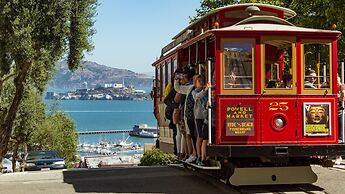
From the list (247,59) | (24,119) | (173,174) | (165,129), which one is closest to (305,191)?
(247,59)

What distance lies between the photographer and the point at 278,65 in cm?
1197

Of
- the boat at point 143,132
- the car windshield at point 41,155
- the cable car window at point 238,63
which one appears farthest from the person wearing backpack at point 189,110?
the boat at point 143,132

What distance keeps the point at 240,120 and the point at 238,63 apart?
1.01 meters

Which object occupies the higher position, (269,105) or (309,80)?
(309,80)

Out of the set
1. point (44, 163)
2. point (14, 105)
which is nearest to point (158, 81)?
point (44, 163)

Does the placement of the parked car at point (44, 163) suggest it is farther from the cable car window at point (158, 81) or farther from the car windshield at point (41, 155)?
the cable car window at point (158, 81)

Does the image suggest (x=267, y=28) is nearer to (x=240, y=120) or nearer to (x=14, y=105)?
(x=240, y=120)

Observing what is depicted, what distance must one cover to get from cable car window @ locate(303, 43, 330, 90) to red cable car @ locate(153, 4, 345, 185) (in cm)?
2

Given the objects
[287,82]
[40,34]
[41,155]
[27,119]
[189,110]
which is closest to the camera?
[287,82]

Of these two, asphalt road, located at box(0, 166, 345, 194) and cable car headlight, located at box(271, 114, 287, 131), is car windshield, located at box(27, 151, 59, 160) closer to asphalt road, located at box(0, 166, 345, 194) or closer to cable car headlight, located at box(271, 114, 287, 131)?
asphalt road, located at box(0, 166, 345, 194)

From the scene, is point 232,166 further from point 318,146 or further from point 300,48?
point 300,48

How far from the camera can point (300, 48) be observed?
34.1ft

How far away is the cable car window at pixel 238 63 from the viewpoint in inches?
403

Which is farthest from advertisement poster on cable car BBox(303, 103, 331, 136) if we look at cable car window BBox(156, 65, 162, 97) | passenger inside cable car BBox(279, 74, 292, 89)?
cable car window BBox(156, 65, 162, 97)
